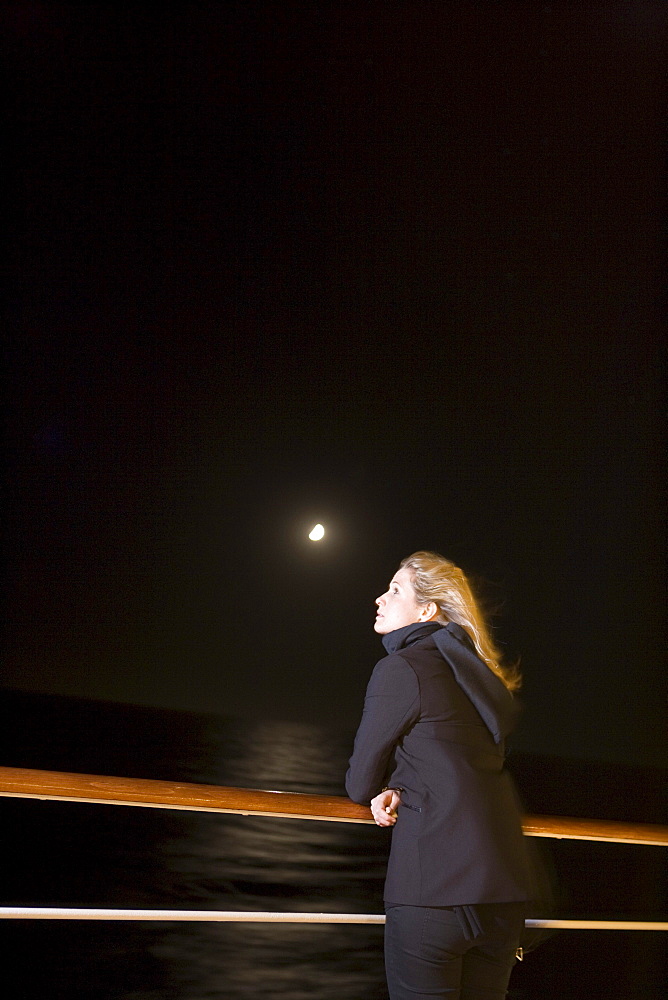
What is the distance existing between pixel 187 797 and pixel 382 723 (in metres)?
0.36

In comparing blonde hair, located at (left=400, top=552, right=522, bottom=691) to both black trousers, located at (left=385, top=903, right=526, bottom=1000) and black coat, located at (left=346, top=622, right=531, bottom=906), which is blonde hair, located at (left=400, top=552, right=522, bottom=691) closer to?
black coat, located at (left=346, top=622, right=531, bottom=906)

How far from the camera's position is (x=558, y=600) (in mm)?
46156

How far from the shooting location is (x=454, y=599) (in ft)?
5.22

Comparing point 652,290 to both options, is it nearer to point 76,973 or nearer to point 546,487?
point 76,973

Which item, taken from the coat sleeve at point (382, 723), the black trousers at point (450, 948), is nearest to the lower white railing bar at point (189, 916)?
the black trousers at point (450, 948)

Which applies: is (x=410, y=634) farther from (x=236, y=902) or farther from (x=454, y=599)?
(x=236, y=902)

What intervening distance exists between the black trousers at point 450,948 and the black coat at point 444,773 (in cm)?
3

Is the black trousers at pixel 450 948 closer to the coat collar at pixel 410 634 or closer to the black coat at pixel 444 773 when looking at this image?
the black coat at pixel 444 773

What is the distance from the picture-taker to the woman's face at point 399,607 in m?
1.61

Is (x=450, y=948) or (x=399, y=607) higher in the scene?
(x=399, y=607)

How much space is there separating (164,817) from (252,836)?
2121mm

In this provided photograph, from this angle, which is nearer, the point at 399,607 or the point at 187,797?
the point at 187,797

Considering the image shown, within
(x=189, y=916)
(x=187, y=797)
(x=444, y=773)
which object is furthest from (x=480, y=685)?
(x=189, y=916)

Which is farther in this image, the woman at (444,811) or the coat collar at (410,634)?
the coat collar at (410,634)
